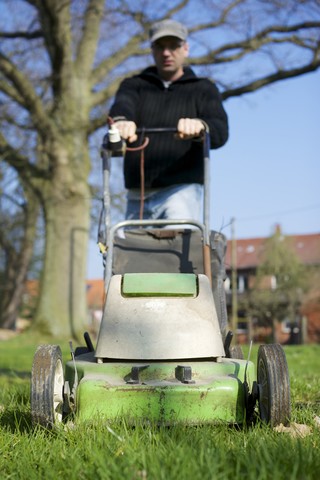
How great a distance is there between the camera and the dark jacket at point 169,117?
4281mm

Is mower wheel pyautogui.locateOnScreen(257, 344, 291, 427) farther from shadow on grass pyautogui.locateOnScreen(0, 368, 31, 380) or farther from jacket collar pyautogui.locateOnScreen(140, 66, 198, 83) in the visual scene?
shadow on grass pyautogui.locateOnScreen(0, 368, 31, 380)

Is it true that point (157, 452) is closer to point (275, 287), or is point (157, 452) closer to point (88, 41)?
point (88, 41)

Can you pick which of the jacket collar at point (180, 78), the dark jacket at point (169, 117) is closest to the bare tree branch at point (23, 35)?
the jacket collar at point (180, 78)

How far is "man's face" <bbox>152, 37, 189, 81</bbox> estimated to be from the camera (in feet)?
14.3

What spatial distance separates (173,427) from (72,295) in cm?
1006

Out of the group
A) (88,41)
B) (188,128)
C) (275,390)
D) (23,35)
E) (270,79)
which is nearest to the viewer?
(275,390)

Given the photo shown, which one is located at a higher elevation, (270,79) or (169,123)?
(270,79)

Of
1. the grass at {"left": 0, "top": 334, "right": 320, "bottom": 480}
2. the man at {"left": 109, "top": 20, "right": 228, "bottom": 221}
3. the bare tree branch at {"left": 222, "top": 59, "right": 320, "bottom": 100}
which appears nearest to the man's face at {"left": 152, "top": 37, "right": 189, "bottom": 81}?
the man at {"left": 109, "top": 20, "right": 228, "bottom": 221}

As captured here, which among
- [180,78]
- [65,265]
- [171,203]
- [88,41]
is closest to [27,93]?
[88,41]

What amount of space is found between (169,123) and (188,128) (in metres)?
0.60

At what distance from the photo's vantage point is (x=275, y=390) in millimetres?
2678

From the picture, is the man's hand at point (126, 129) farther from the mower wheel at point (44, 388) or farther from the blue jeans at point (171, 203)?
the mower wheel at point (44, 388)

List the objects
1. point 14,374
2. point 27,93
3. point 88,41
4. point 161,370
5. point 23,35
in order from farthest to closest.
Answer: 1. point 23,35
2. point 88,41
3. point 27,93
4. point 14,374
5. point 161,370

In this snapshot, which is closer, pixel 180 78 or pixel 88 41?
pixel 180 78
